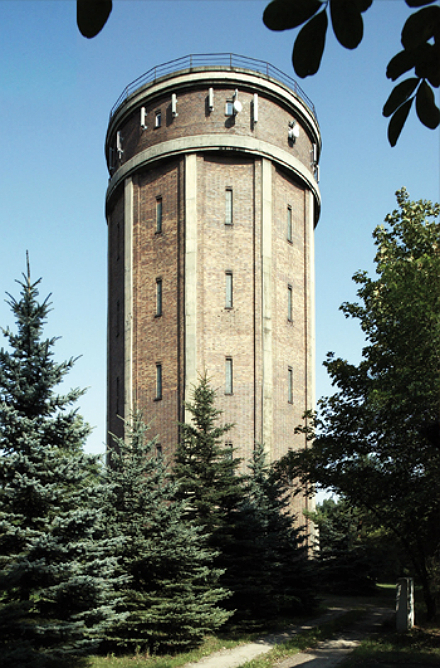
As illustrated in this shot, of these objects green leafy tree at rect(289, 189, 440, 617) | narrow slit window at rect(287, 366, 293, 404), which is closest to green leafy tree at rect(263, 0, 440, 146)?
green leafy tree at rect(289, 189, 440, 617)

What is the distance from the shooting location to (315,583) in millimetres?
21828

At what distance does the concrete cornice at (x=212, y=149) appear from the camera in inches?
1086

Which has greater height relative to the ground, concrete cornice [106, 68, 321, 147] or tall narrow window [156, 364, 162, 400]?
concrete cornice [106, 68, 321, 147]

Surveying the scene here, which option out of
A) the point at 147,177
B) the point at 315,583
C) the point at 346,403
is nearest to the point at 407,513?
the point at 346,403

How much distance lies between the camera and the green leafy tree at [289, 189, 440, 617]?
48.9 feet

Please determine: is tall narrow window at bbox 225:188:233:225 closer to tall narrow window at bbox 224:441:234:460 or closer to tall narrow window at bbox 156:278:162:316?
tall narrow window at bbox 156:278:162:316

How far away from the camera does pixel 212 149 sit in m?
27.6

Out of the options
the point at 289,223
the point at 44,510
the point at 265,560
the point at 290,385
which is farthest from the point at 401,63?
the point at 289,223

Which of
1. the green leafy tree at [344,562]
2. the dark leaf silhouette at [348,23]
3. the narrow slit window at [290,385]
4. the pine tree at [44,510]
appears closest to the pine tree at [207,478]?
the pine tree at [44,510]

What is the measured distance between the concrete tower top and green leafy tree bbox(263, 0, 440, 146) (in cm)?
2595

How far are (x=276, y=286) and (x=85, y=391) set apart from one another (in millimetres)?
17275

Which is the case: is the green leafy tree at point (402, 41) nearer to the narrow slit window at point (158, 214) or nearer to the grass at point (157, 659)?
the grass at point (157, 659)

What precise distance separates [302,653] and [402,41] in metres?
14.8

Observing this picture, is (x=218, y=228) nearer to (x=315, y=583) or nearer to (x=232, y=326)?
(x=232, y=326)
